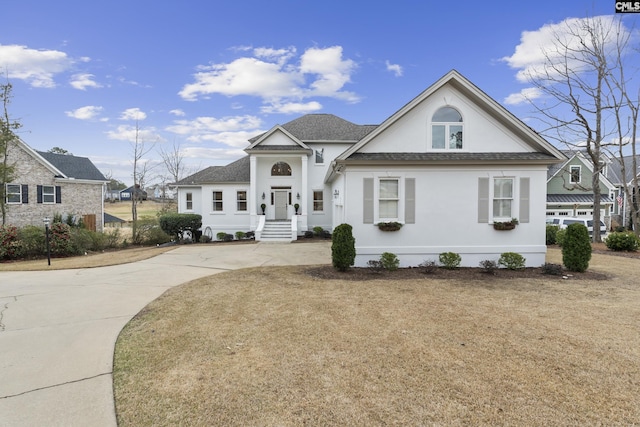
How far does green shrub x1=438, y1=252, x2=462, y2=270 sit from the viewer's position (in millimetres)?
10641

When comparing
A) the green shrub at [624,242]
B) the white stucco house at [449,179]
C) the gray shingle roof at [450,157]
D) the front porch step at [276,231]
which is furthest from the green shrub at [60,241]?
the green shrub at [624,242]

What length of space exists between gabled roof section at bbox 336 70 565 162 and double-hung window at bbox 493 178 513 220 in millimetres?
1568

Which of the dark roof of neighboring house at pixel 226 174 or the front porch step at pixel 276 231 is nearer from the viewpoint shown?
the front porch step at pixel 276 231

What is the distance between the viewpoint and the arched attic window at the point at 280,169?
70.0 ft

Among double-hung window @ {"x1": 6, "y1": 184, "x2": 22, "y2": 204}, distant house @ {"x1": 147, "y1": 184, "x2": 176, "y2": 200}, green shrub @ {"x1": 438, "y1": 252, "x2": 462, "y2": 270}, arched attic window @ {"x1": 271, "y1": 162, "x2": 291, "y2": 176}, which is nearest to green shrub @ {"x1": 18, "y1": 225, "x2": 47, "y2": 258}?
double-hung window @ {"x1": 6, "y1": 184, "x2": 22, "y2": 204}

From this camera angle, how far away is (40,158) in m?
23.3

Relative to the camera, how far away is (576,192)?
90.5ft

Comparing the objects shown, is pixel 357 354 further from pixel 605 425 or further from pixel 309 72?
pixel 309 72

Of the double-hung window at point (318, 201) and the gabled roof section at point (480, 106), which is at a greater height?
the gabled roof section at point (480, 106)

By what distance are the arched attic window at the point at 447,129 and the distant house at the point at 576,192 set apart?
20.4m

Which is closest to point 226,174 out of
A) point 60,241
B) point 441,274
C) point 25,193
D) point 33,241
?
point 60,241

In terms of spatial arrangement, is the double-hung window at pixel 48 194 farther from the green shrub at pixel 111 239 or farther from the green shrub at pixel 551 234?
the green shrub at pixel 551 234

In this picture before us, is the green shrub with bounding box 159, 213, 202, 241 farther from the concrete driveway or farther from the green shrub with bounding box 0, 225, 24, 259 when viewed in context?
the concrete driveway

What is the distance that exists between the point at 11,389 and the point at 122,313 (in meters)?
2.65
